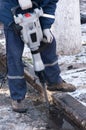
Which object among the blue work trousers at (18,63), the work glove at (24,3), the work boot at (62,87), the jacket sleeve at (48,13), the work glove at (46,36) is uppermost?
the work glove at (24,3)

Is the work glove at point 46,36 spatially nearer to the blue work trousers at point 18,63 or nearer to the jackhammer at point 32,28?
the jackhammer at point 32,28

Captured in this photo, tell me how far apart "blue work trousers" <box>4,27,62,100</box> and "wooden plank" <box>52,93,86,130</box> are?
1.21 ft

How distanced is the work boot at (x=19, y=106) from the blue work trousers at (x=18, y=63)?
61 millimetres

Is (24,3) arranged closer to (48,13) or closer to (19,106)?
(48,13)

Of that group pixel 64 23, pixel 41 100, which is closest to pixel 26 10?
pixel 41 100

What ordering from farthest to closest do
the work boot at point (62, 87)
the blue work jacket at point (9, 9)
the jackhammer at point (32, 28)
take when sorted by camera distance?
1. the work boot at point (62, 87)
2. the blue work jacket at point (9, 9)
3. the jackhammer at point (32, 28)

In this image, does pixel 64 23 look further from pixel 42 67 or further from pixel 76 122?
pixel 76 122

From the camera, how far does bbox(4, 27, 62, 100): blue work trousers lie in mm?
5078

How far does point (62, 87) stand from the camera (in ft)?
18.5

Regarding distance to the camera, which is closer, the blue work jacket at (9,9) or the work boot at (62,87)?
the blue work jacket at (9,9)

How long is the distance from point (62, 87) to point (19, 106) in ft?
2.19

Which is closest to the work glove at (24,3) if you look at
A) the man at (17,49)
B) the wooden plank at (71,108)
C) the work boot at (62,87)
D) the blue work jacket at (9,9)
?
the man at (17,49)

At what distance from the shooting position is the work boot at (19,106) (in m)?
5.26

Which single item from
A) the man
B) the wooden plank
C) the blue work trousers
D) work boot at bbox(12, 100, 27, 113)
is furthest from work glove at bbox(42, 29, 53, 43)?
work boot at bbox(12, 100, 27, 113)
